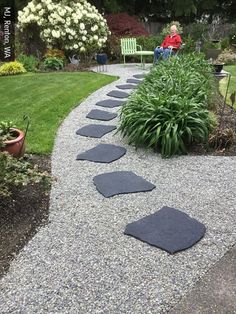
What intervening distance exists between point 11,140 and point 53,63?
6912mm

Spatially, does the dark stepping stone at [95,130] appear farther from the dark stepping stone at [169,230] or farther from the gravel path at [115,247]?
the dark stepping stone at [169,230]

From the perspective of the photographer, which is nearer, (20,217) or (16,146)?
(20,217)

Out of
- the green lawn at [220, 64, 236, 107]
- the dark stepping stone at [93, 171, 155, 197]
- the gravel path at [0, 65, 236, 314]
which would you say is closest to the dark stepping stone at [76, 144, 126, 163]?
the gravel path at [0, 65, 236, 314]

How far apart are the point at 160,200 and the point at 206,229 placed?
2.10 ft

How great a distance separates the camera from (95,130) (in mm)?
5848

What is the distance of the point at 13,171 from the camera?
3.55 meters

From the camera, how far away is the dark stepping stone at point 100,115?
6414 mm

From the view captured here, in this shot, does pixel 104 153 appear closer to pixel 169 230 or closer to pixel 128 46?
pixel 169 230


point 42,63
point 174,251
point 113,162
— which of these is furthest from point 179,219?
point 42,63

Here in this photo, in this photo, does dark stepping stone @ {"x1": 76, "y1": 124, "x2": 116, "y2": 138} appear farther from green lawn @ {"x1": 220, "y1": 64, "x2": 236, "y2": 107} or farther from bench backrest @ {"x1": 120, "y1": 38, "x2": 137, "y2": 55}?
bench backrest @ {"x1": 120, "y1": 38, "x2": 137, "y2": 55}

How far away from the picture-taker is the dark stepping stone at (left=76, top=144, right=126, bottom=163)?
481cm

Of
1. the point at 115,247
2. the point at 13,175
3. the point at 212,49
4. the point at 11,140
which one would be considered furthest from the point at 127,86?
the point at 115,247

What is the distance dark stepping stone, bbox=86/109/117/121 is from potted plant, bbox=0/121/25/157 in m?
2.04

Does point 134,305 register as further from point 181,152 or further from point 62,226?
point 181,152
